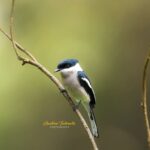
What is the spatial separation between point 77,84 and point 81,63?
1901 millimetres

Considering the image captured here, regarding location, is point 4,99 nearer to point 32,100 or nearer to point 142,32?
point 32,100

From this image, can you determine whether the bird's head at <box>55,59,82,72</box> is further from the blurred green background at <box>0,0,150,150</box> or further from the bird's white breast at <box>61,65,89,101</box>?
the blurred green background at <box>0,0,150,150</box>

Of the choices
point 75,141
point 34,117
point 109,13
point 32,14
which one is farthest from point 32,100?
point 109,13

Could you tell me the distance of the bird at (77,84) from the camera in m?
2.47

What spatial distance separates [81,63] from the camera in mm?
4500

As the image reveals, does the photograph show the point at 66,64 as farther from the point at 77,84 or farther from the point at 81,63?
the point at 81,63

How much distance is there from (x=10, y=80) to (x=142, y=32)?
1481 mm

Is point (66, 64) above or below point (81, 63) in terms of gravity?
above

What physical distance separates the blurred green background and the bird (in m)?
1.48

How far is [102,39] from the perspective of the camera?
17.1 feet

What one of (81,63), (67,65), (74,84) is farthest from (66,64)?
(81,63)

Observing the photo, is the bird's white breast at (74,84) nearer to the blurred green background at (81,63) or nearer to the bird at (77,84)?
the bird at (77,84)

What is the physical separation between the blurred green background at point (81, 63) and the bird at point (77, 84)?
1.48 meters

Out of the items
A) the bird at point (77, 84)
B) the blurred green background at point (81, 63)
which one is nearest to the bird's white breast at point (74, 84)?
the bird at point (77, 84)
